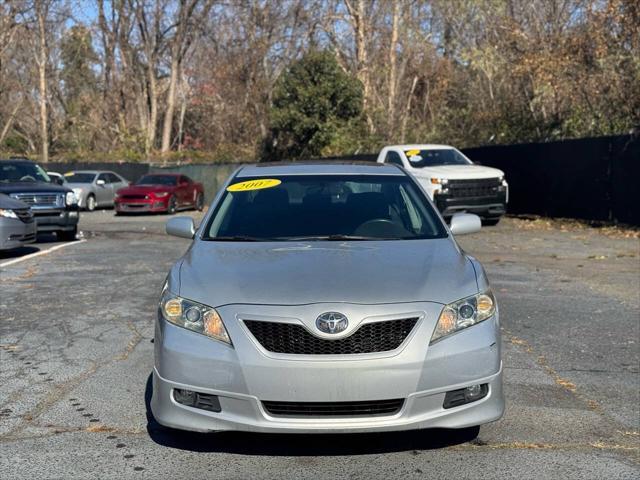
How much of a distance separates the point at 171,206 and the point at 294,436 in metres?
22.7

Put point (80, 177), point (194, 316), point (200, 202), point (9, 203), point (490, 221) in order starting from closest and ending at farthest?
point (194, 316), point (9, 203), point (490, 221), point (80, 177), point (200, 202)

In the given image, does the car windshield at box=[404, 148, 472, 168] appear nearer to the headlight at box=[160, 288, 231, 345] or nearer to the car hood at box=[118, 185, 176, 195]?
the car hood at box=[118, 185, 176, 195]

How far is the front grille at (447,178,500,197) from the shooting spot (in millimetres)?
18422

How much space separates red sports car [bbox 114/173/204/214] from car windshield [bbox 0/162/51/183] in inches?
349

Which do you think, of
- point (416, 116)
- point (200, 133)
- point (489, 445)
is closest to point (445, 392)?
point (489, 445)

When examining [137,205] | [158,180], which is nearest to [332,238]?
[137,205]

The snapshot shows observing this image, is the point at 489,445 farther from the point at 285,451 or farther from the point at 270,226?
the point at 270,226

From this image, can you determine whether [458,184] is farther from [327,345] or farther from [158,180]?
[327,345]

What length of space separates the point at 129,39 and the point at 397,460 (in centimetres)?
4606

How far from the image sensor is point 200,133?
2169 inches

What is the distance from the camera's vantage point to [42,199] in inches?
637

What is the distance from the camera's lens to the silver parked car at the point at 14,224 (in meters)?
13.1

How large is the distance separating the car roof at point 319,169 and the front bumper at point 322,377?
218 cm

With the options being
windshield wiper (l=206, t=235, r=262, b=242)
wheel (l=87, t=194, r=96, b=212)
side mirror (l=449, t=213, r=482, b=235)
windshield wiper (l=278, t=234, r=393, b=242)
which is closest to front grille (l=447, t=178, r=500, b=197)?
side mirror (l=449, t=213, r=482, b=235)
